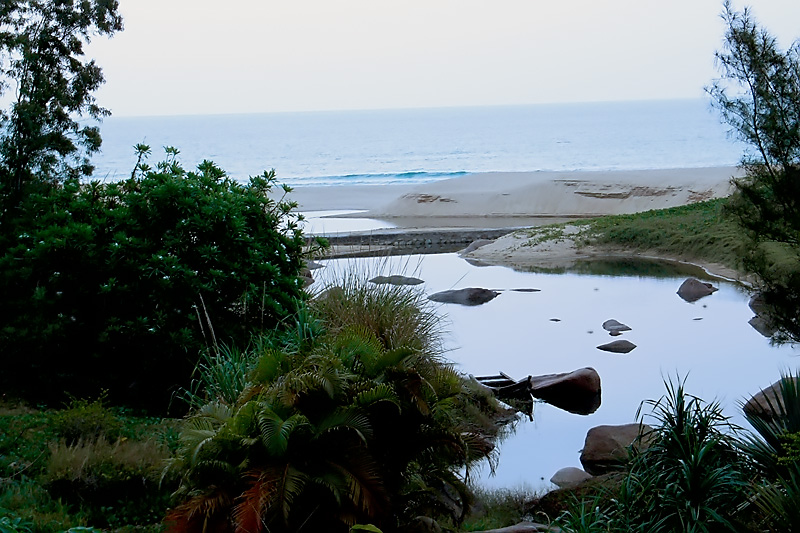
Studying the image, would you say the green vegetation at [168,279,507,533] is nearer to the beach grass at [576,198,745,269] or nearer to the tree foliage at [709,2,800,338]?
the tree foliage at [709,2,800,338]

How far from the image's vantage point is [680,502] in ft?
19.6

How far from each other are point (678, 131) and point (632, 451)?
122 m

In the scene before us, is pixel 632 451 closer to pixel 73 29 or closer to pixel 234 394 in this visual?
pixel 234 394

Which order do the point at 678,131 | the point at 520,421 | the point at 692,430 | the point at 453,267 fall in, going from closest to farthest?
the point at 692,430 → the point at 520,421 → the point at 453,267 → the point at 678,131

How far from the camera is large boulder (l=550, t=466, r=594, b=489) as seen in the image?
9047 mm

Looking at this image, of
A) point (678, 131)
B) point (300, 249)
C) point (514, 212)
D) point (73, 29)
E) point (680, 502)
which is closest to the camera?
point (680, 502)

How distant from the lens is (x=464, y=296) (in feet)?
67.1

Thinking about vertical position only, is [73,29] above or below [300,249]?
above

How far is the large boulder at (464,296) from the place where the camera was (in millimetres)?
20328

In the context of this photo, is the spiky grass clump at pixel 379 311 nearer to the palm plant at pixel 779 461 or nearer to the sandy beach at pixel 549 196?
the palm plant at pixel 779 461

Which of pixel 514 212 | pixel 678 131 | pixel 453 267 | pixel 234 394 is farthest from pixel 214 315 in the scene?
pixel 678 131

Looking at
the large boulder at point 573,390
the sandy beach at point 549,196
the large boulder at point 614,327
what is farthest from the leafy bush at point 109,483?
the sandy beach at point 549,196


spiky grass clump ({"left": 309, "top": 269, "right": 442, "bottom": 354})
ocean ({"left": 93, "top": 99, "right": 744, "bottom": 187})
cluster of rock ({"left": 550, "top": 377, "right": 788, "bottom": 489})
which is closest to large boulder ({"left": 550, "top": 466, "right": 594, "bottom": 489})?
cluster of rock ({"left": 550, "top": 377, "right": 788, "bottom": 489})

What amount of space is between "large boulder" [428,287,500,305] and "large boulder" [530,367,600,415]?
7495mm
